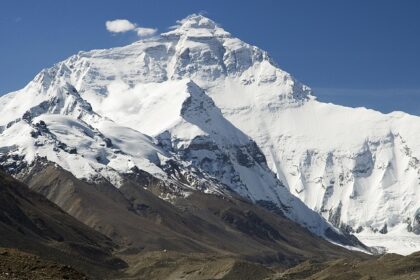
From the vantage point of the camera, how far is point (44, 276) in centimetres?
9281

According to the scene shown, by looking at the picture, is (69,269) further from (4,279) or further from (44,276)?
(4,279)

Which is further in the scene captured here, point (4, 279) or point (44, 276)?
point (44, 276)

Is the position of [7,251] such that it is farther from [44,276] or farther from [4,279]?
[4,279]

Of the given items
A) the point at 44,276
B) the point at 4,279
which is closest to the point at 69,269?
the point at 44,276

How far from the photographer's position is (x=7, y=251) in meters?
95.6

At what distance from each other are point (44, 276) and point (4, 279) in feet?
28.3

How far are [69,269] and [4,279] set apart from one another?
13.3m

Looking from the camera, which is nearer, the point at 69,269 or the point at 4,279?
the point at 4,279

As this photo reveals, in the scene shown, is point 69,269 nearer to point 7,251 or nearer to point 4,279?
point 7,251

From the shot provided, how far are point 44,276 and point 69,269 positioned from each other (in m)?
4.77

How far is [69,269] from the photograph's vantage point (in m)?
97.2

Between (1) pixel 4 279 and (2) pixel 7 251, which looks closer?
(1) pixel 4 279

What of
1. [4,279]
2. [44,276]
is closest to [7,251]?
[44,276]

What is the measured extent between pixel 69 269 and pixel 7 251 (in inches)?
252
